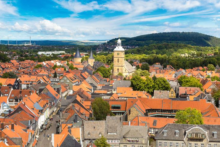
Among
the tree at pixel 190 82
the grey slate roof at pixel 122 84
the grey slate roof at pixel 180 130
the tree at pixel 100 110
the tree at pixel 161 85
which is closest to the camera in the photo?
the grey slate roof at pixel 180 130

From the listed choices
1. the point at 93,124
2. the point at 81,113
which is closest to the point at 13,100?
the point at 81,113

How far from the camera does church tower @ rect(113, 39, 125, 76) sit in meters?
93.4

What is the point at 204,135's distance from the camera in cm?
3594

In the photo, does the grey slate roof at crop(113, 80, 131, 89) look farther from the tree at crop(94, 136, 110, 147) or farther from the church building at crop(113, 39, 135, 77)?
the tree at crop(94, 136, 110, 147)

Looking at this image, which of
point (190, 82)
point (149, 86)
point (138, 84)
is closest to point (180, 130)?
point (149, 86)

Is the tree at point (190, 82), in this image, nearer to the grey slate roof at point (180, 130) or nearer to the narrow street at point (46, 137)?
the narrow street at point (46, 137)

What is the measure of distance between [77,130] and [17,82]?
49.2m

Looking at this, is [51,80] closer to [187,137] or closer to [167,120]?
[167,120]

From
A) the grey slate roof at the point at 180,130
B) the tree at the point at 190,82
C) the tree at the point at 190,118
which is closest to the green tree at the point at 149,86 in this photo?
the tree at the point at 190,82

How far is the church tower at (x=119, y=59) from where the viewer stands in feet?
307

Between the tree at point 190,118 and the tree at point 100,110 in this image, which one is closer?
the tree at point 190,118

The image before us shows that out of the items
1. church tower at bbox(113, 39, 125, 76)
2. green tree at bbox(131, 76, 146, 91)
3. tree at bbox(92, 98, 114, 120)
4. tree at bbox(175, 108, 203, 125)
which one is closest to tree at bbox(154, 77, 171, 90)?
green tree at bbox(131, 76, 146, 91)

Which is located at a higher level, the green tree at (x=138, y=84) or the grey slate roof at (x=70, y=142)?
the green tree at (x=138, y=84)

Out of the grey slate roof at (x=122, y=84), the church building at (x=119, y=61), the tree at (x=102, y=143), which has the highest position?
the church building at (x=119, y=61)
